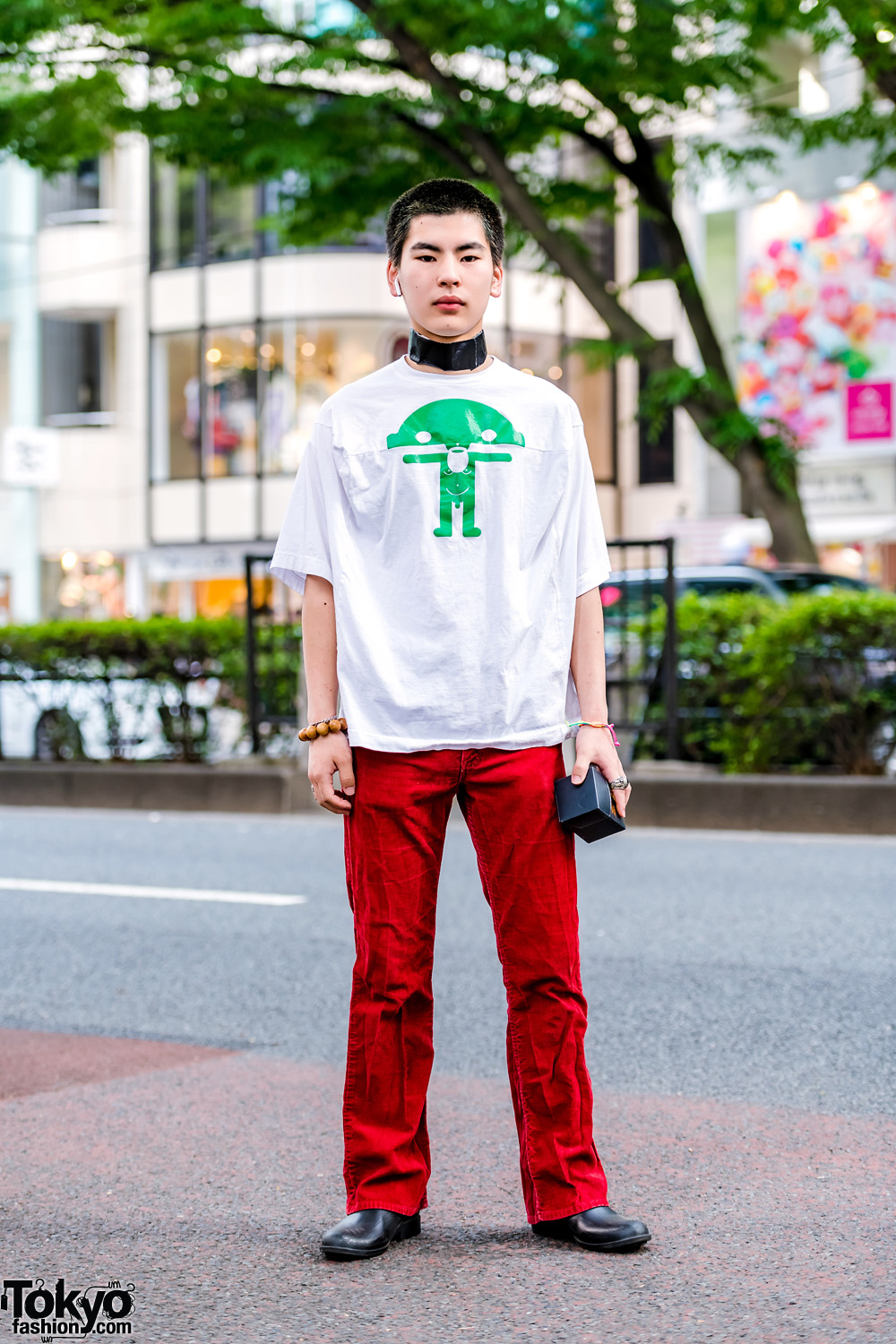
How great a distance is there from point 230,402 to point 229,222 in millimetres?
3339

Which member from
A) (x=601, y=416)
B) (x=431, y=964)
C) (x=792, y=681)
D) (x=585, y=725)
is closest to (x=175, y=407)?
(x=601, y=416)

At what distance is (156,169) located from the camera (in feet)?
99.1

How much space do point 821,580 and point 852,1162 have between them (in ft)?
33.4

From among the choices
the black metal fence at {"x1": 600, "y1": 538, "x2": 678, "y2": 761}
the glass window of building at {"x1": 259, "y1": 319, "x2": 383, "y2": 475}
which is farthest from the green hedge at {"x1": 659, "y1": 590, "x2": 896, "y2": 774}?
the glass window of building at {"x1": 259, "y1": 319, "x2": 383, "y2": 475}

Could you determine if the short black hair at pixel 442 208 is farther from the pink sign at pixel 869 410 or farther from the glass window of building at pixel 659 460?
the glass window of building at pixel 659 460

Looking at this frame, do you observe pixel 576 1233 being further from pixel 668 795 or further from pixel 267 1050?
pixel 668 795

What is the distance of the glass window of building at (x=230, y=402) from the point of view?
95.6 feet

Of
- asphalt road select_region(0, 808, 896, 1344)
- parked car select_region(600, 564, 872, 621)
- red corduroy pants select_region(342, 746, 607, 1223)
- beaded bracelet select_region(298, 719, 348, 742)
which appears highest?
parked car select_region(600, 564, 872, 621)

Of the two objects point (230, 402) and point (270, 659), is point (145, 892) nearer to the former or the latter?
point (270, 659)

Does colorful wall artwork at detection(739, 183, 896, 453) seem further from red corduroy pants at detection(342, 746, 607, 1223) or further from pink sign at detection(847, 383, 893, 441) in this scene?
red corduroy pants at detection(342, 746, 607, 1223)

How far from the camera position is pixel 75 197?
3147cm

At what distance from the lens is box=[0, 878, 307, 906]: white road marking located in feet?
23.7

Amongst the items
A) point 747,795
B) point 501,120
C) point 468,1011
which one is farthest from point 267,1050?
point 501,120

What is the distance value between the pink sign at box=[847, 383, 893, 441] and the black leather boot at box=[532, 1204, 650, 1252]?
20.0m
